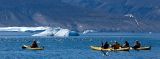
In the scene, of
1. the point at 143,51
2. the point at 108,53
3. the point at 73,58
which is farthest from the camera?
the point at 143,51

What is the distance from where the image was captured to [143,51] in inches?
4053

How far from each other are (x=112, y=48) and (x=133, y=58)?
12.7 meters

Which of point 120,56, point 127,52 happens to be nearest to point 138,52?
point 127,52

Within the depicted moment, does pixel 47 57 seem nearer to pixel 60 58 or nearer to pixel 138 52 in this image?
pixel 60 58

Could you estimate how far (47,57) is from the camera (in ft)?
283

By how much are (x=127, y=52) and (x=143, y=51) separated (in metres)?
5.37

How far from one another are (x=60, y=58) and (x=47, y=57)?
230cm

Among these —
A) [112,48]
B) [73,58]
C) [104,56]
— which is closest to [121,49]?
[112,48]

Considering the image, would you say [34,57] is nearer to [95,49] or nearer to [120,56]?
[120,56]

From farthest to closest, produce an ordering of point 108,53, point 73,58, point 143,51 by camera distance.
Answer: point 143,51 → point 108,53 → point 73,58

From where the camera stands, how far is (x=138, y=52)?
99.9 metres

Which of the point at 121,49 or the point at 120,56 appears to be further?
the point at 121,49

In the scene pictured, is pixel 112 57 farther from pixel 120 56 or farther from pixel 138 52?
pixel 138 52

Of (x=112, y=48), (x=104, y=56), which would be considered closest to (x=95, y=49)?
(x=112, y=48)
